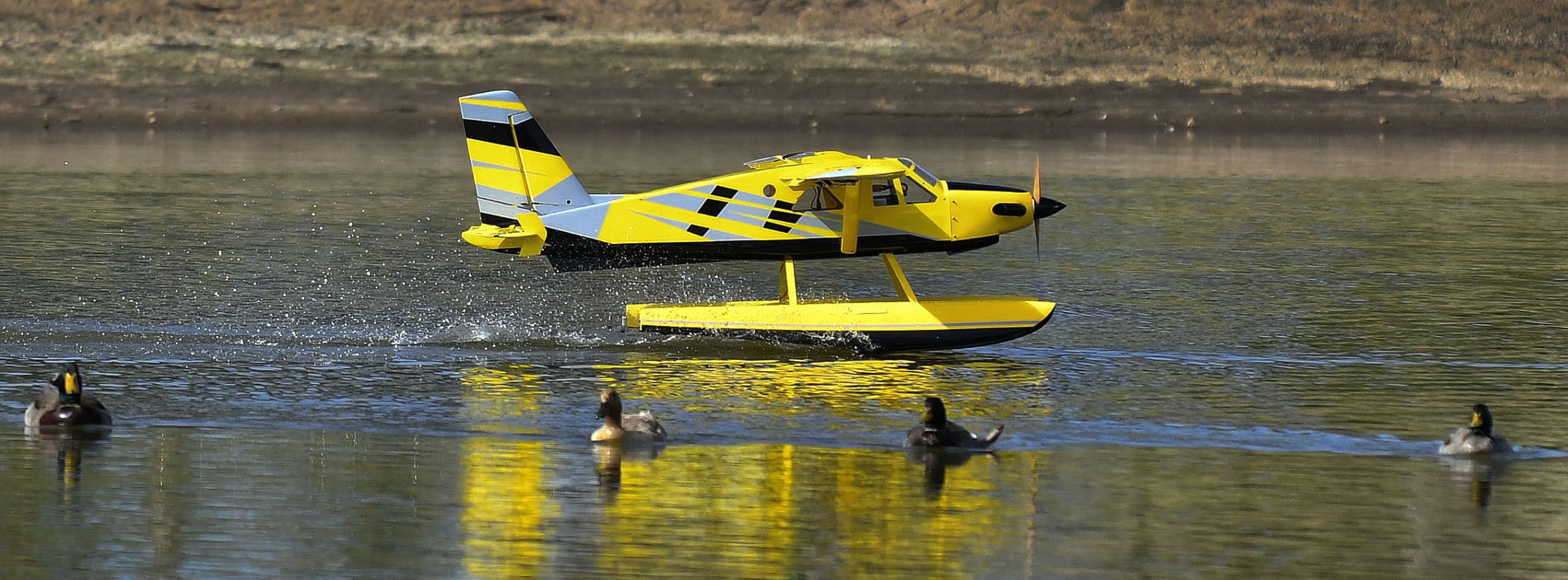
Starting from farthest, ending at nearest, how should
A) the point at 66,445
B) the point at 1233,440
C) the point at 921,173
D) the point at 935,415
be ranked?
the point at 921,173, the point at 1233,440, the point at 66,445, the point at 935,415

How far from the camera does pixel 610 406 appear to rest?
55.8 ft

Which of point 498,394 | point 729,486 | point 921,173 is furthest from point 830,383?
point 729,486

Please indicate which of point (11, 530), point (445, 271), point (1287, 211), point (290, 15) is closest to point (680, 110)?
point (290, 15)

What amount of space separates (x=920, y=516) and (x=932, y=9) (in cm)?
4572

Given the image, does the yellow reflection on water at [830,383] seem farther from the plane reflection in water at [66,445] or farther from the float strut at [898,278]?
the plane reflection in water at [66,445]

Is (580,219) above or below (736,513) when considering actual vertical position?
above

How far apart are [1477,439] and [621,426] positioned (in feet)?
24.0

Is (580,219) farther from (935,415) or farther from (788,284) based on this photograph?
(935,415)

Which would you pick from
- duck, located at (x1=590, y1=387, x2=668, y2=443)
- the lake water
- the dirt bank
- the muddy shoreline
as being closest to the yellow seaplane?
the lake water

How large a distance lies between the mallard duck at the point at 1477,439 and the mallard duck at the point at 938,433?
3.87 metres

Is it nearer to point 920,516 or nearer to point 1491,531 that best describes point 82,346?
point 920,516

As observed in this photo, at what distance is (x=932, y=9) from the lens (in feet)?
195

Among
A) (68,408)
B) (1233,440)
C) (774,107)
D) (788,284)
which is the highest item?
(774,107)

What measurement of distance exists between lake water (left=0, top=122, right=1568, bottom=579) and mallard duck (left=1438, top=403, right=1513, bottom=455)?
44 centimetres
